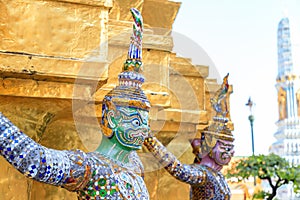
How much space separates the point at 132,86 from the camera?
2.51 m

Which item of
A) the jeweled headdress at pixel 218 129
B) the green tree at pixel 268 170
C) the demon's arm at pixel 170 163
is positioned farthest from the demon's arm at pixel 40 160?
the green tree at pixel 268 170

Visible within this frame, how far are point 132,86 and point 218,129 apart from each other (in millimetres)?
1339

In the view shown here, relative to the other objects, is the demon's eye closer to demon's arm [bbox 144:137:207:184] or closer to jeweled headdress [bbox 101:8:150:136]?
jeweled headdress [bbox 101:8:150:136]

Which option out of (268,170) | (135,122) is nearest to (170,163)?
(135,122)

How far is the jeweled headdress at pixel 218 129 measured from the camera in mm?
3607

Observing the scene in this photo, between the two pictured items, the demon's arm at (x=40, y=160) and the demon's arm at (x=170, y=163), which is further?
the demon's arm at (x=170, y=163)

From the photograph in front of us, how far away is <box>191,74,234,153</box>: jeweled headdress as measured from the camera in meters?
3.61

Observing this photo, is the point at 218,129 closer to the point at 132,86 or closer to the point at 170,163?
the point at 170,163

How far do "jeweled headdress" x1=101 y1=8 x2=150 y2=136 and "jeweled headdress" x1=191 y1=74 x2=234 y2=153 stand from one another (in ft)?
4.05

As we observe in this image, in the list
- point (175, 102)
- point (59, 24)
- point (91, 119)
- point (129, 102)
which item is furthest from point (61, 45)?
point (175, 102)

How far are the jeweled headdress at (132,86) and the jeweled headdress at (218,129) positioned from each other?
4.05 feet

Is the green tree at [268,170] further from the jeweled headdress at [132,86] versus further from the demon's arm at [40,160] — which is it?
the demon's arm at [40,160]

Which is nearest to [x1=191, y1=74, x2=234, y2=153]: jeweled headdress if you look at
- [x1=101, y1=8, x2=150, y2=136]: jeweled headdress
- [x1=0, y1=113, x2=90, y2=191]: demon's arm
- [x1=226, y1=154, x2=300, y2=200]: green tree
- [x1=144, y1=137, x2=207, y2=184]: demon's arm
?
[x1=144, y1=137, x2=207, y2=184]: demon's arm

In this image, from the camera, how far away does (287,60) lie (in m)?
26.3
